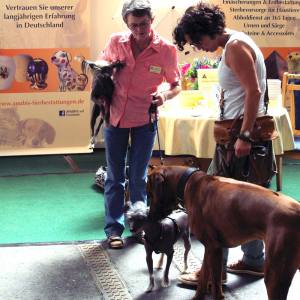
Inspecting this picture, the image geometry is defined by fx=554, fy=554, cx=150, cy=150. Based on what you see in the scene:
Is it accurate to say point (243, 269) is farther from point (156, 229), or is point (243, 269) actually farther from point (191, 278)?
point (156, 229)

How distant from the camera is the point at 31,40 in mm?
5191

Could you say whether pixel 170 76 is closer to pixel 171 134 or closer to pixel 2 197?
pixel 171 134

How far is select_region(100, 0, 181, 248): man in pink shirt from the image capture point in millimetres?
2980

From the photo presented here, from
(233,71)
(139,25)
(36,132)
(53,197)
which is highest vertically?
(139,25)

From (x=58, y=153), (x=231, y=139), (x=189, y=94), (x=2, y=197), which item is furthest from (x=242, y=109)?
(x=58, y=153)

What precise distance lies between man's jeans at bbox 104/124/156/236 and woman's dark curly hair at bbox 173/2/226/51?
0.88 metres

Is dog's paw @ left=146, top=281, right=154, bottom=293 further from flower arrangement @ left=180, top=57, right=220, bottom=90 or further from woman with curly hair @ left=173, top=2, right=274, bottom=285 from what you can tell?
flower arrangement @ left=180, top=57, right=220, bottom=90

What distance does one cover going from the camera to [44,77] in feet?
17.4

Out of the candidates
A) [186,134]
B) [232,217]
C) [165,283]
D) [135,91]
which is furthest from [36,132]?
[232,217]

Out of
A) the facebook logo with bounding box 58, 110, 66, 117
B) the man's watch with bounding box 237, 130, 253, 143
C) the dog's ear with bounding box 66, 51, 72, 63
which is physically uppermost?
Answer: the dog's ear with bounding box 66, 51, 72, 63

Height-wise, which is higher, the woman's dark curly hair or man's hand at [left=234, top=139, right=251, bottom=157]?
the woman's dark curly hair

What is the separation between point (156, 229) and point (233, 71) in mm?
814

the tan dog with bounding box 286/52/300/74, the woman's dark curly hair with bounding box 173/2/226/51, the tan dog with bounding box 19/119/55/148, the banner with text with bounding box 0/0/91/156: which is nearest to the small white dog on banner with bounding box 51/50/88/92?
the banner with text with bounding box 0/0/91/156

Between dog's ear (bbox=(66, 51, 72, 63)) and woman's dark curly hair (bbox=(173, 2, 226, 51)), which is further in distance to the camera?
dog's ear (bbox=(66, 51, 72, 63))
